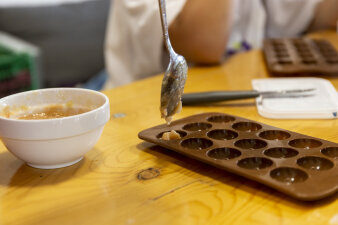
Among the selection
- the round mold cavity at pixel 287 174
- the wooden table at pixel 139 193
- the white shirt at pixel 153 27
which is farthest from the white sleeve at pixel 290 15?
the round mold cavity at pixel 287 174

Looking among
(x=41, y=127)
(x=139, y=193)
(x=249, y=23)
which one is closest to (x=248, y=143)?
(x=139, y=193)

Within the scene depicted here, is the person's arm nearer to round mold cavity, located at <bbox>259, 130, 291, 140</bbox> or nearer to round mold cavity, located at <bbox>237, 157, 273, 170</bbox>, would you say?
round mold cavity, located at <bbox>259, 130, 291, 140</bbox>

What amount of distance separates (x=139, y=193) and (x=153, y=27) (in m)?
0.91

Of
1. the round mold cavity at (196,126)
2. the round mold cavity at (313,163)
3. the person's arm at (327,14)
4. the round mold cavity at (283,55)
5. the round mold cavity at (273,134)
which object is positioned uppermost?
the person's arm at (327,14)

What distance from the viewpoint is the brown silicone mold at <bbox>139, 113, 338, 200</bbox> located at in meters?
0.52

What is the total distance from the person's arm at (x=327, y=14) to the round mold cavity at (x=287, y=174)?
150cm

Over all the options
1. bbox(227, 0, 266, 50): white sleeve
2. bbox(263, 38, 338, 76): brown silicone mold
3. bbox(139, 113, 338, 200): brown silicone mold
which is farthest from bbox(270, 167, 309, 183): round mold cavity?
bbox(227, 0, 266, 50): white sleeve

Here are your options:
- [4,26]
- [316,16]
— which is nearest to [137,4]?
[316,16]

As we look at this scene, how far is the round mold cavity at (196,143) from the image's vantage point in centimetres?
65

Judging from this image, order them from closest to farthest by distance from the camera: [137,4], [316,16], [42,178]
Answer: [42,178] < [137,4] < [316,16]

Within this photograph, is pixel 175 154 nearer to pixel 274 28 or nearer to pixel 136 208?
pixel 136 208

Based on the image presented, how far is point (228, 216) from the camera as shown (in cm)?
48

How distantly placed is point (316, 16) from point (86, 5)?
57.2 inches

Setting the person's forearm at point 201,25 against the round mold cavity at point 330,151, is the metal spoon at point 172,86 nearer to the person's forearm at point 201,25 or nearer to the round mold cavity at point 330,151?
the round mold cavity at point 330,151
